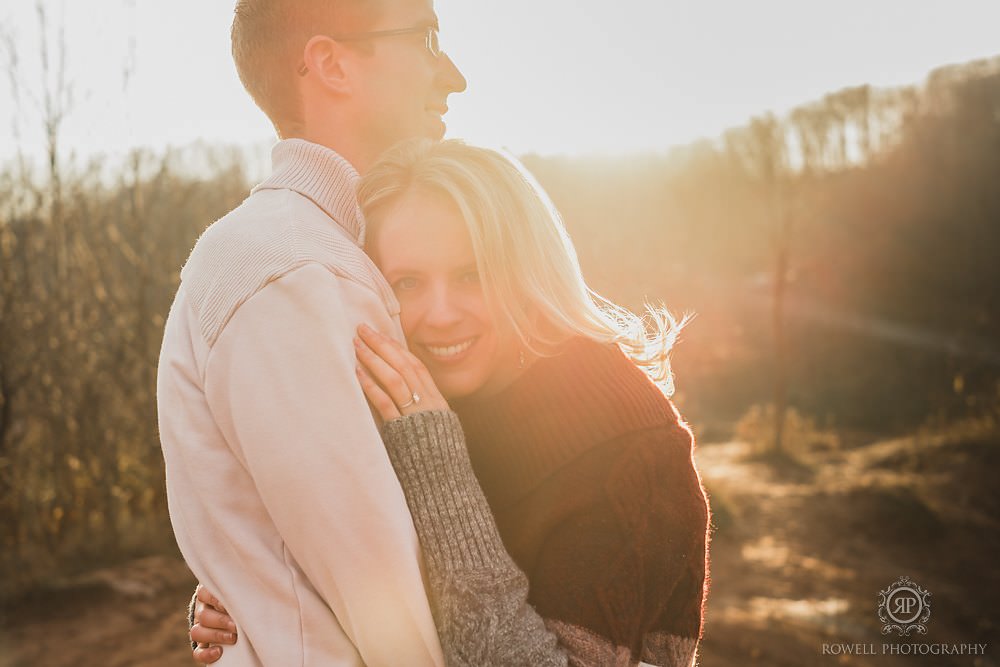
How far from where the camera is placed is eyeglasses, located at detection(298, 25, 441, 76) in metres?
1.82

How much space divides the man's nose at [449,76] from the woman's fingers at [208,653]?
1382mm

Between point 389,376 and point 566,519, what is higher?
point 389,376

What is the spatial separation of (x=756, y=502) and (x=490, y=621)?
11.9 metres

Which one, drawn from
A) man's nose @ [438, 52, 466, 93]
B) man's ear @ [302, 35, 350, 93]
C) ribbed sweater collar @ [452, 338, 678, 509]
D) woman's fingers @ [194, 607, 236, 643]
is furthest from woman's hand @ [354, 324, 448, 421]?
man's nose @ [438, 52, 466, 93]

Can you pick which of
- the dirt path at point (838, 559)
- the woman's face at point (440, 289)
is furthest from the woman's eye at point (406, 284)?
the dirt path at point (838, 559)

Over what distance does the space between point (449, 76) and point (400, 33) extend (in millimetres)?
195

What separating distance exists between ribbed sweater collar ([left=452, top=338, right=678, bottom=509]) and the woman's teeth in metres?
0.15

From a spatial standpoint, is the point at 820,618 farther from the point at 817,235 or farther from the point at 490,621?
the point at 817,235

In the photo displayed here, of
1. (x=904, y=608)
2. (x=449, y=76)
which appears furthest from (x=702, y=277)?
(x=449, y=76)

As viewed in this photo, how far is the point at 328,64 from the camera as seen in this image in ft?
6.00

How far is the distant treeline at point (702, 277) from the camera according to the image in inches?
261

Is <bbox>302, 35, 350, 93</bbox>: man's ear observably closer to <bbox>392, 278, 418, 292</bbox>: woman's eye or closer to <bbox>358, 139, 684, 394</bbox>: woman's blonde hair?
<bbox>358, 139, 684, 394</bbox>: woman's blonde hair

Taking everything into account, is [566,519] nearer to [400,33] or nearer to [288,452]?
[288,452]

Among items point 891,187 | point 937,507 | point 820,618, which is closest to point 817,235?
point 891,187
